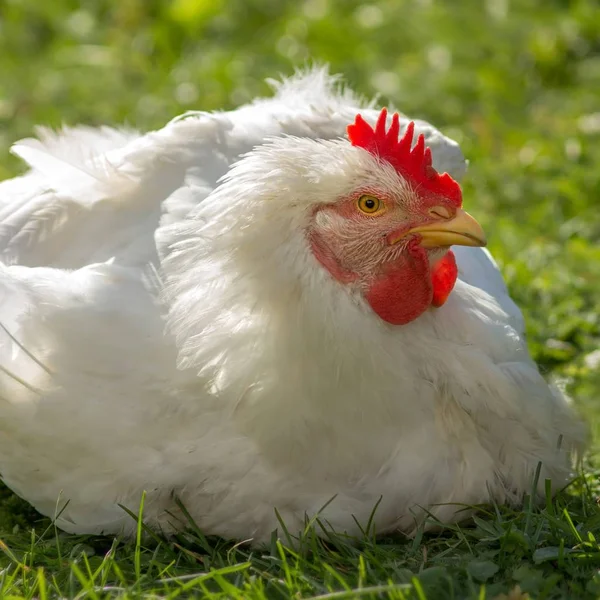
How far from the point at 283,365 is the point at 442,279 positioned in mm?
649

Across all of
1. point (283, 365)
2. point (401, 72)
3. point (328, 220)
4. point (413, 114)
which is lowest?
point (283, 365)

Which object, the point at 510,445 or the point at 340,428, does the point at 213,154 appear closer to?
the point at 340,428

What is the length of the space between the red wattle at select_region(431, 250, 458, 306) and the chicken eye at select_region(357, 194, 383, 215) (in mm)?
302

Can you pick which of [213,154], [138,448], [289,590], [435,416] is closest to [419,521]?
[435,416]

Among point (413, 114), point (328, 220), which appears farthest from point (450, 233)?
point (413, 114)

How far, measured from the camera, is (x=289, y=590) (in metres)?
3.55

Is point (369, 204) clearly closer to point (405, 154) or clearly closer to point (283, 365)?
point (405, 154)

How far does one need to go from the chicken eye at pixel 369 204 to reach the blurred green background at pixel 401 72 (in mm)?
2609

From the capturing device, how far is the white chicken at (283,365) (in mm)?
3709

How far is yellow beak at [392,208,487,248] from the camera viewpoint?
12.3 ft

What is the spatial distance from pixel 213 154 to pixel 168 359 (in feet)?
3.72

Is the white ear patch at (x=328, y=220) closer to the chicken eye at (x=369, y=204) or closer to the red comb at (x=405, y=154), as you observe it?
the chicken eye at (x=369, y=204)

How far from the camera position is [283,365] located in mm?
3730

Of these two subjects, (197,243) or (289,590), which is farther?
(197,243)
